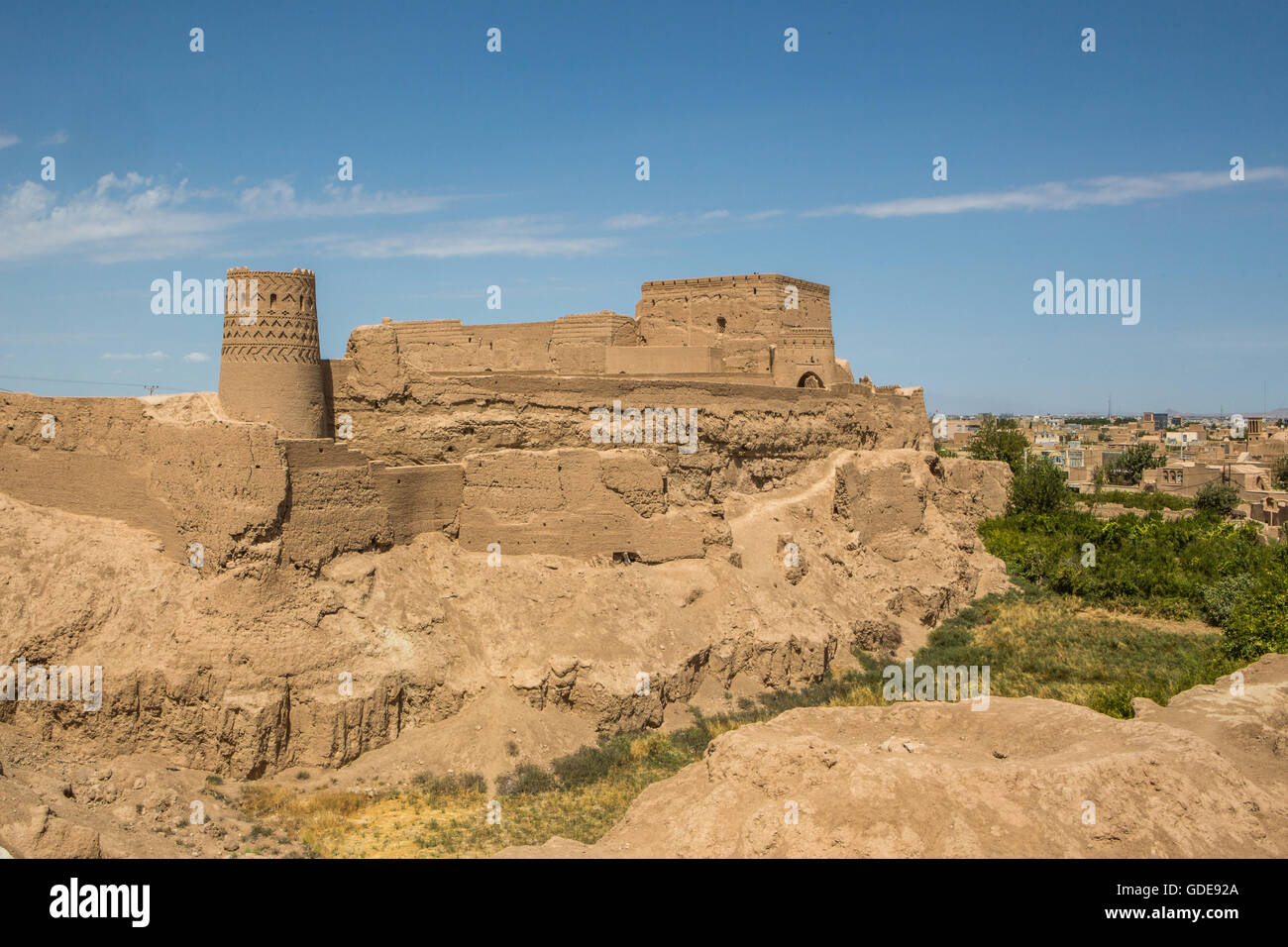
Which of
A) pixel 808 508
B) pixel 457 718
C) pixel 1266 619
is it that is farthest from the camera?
pixel 808 508

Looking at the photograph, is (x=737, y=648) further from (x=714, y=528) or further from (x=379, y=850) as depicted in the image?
(x=379, y=850)

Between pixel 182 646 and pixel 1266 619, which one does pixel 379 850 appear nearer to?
pixel 182 646

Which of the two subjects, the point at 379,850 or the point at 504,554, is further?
the point at 504,554

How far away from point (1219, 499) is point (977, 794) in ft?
144

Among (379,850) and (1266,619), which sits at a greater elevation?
(1266,619)

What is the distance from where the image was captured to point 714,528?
23156 mm

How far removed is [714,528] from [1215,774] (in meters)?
12.7

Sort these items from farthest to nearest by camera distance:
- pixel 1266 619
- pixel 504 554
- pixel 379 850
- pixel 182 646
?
pixel 1266 619, pixel 504 554, pixel 182 646, pixel 379 850

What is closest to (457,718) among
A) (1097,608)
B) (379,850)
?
(379,850)

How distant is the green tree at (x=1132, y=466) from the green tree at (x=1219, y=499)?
1357 cm

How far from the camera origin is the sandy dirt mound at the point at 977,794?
1043 centimetres

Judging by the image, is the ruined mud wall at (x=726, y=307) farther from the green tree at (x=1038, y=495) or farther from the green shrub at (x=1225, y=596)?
the green shrub at (x=1225, y=596)

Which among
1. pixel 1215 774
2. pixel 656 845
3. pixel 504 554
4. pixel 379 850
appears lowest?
pixel 379 850

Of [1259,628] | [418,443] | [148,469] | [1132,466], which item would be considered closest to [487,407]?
[418,443]
